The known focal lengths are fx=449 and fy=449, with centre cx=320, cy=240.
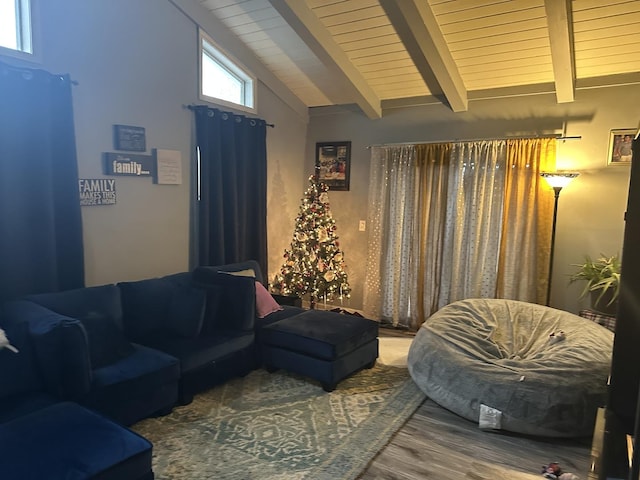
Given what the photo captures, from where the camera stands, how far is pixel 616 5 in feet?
10.8

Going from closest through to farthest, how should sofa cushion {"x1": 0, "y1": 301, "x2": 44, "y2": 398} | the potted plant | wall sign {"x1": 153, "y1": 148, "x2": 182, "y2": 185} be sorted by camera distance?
sofa cushion {"x1": 0, "y1": 301, "x2": 44, "y2": 398} → the potted plant → wall sign {"x1": 153, "y1": 148, "x2": 182, "y2": 185}

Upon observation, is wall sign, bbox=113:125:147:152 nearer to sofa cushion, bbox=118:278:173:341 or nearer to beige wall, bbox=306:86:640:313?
sofa cushion, bbox=118:278:173:341

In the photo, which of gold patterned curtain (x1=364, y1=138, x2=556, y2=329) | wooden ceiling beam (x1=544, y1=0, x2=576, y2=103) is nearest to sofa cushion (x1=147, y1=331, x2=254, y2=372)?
gold patterned curtain (x1=364, y1=138, x2=556, y2=329)

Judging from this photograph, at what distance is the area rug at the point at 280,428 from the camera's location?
2508 mm

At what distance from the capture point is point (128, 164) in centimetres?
383

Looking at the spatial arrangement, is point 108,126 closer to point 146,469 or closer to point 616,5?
point 146,469

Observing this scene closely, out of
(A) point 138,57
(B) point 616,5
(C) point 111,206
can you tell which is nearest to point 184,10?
(A) point 138,57

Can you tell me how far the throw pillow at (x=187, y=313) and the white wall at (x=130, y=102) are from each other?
67 cm

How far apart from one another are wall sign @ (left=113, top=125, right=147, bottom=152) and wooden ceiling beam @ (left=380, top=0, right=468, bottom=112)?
7.54 ft

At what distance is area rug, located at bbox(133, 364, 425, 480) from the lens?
2.51 m

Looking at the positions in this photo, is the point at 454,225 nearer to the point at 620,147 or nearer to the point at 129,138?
the point at 620,147

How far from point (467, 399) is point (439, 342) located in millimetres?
477

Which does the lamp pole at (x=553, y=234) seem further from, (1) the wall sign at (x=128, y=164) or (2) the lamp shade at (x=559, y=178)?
(1) the wall sign at (x=128, y=164)

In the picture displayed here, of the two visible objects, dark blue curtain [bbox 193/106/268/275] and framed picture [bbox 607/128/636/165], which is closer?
framed picture [bbox 607/128/636/165]
